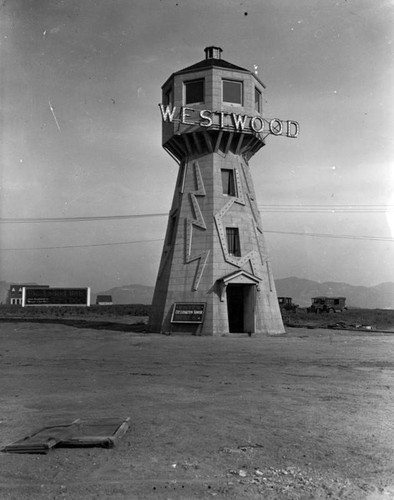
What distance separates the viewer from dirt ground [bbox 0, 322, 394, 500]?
278 inches

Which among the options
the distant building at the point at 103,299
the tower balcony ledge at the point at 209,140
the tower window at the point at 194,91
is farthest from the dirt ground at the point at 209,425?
the distant building at the point at 103,299

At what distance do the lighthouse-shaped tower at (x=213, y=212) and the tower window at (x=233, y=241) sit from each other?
75mm

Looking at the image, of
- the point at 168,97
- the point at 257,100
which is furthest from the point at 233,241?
the point at 168,97


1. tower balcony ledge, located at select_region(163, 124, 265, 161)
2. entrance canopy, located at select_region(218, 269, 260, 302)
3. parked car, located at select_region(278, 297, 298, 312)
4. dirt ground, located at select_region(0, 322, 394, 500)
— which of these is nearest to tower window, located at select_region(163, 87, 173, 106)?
tower balcony ledge, located at select_region(163, 124, 265, 161)

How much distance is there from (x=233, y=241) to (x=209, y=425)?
2732cm

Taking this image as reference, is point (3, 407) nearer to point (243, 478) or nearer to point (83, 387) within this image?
point (83, 387)

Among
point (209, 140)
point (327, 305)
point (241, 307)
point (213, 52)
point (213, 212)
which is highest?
point (213, 52)

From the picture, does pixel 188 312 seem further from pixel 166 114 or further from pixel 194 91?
pixel 194 91

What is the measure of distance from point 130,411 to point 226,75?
31039mm

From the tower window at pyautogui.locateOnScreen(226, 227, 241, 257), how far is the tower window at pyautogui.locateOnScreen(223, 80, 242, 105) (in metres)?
9.66

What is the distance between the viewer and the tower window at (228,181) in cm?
3803

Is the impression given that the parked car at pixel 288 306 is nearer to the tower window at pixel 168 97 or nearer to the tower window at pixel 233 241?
the tower window at pixel 233 241

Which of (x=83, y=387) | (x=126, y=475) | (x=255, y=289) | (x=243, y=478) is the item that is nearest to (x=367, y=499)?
(x=243, y=478)

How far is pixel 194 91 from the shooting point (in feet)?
123
